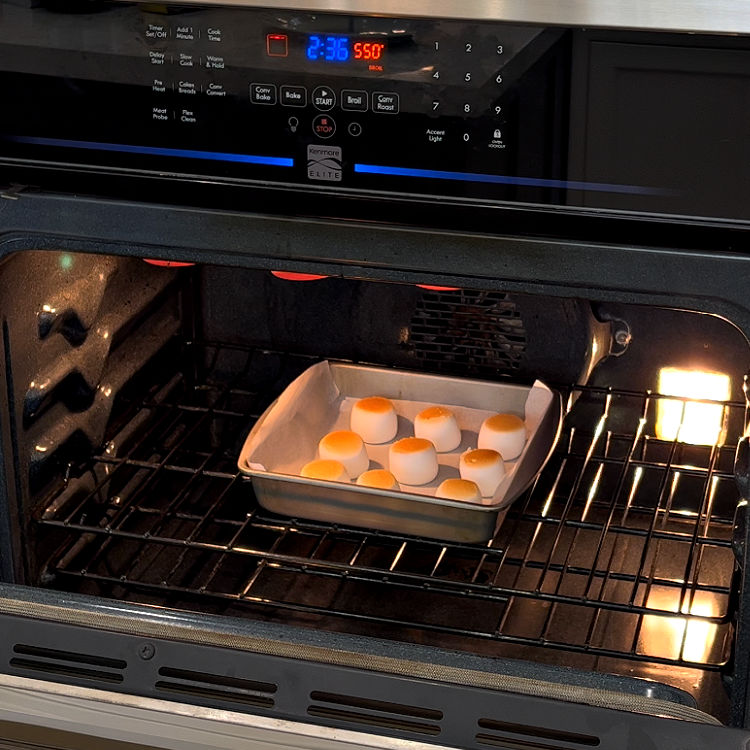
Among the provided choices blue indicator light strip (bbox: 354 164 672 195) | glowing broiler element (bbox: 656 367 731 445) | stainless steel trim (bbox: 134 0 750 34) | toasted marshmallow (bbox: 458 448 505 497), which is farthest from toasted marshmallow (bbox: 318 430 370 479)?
stainless steel trim (bbox: 134 0 750 34)

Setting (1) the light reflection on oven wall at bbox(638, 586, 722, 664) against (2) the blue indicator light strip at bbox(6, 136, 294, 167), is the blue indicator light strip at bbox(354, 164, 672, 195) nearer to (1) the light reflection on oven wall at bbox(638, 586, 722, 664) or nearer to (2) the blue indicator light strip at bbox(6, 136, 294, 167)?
(2) the blue indicator light strip at bbox(6, 136, 294, 167)

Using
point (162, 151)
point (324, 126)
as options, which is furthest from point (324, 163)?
point (162, 151)

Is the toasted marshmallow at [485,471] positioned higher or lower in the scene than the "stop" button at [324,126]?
lower

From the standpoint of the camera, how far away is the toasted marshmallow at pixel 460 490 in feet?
4.01

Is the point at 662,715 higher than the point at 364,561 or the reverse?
higher

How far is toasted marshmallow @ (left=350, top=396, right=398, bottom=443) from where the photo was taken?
135cm

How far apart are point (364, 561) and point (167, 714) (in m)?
0.53

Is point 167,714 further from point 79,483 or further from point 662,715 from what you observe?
point 79,483

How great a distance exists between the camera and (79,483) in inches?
50.6

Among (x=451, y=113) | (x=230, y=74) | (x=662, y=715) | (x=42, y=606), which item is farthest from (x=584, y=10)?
(x=42, y=606)

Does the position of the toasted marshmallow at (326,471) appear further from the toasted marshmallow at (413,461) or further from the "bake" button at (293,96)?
the "bake" button at (293,96)

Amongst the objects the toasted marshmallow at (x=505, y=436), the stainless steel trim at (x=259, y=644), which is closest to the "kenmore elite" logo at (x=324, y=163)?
the stainless steel trim at (x=259, y=644)

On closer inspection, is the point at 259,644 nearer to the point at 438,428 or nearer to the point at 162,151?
the point at 162,151

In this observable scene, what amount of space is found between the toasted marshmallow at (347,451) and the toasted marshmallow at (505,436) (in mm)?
137
